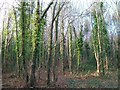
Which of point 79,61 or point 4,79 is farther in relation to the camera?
point 79,61

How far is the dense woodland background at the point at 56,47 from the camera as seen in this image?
18188mm

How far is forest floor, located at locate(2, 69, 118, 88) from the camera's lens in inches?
739

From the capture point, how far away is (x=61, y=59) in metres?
26.5

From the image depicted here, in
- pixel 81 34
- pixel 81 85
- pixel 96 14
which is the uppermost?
pixel 96 14

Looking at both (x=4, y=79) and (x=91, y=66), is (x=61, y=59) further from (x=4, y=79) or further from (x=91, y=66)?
(x=4, y=79)

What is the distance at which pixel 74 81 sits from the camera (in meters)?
21.4

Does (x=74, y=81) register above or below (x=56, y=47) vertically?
below

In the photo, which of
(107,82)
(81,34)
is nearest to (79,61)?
(81,34)

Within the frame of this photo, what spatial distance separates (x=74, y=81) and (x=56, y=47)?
12.0 ft

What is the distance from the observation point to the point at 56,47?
817 inches

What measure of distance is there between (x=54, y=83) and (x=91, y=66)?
334 inches

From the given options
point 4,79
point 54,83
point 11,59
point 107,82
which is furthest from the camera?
point 11,59

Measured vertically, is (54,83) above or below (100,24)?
below

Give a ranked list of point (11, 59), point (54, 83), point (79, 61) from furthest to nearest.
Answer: point (79, 61) → point (11, 59) → point (54, 83)
